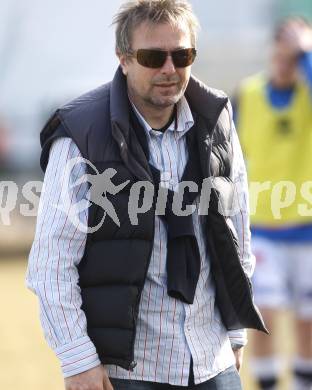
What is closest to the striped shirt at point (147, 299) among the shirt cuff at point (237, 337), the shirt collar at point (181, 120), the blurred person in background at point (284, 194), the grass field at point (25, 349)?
the shirt collar at point (181, 120)

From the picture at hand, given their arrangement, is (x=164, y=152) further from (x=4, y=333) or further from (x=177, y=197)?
(x=4, y=333)

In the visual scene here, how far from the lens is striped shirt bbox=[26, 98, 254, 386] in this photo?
388 cm

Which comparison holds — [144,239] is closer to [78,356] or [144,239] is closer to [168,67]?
[78,356]

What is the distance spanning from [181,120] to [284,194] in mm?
2931

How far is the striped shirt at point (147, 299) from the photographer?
388 cm

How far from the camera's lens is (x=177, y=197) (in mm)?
4008

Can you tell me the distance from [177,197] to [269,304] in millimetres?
3105

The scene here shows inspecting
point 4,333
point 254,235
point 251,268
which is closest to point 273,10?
point 4,333

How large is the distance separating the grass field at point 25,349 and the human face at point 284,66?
204 centimetres

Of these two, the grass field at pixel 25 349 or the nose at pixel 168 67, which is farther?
the grass field at pixel 25 349

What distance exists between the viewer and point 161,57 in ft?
13.1

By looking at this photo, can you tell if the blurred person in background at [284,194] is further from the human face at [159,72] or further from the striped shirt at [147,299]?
the human face at [159,72]

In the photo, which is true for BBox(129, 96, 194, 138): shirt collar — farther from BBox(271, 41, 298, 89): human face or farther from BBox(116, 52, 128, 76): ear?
BBox(271, 41, 298, 89): human face

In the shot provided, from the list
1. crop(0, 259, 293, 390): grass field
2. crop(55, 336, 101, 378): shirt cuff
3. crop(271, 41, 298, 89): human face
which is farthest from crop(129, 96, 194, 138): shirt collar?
crop(0, 259, 293, 390): grass field
